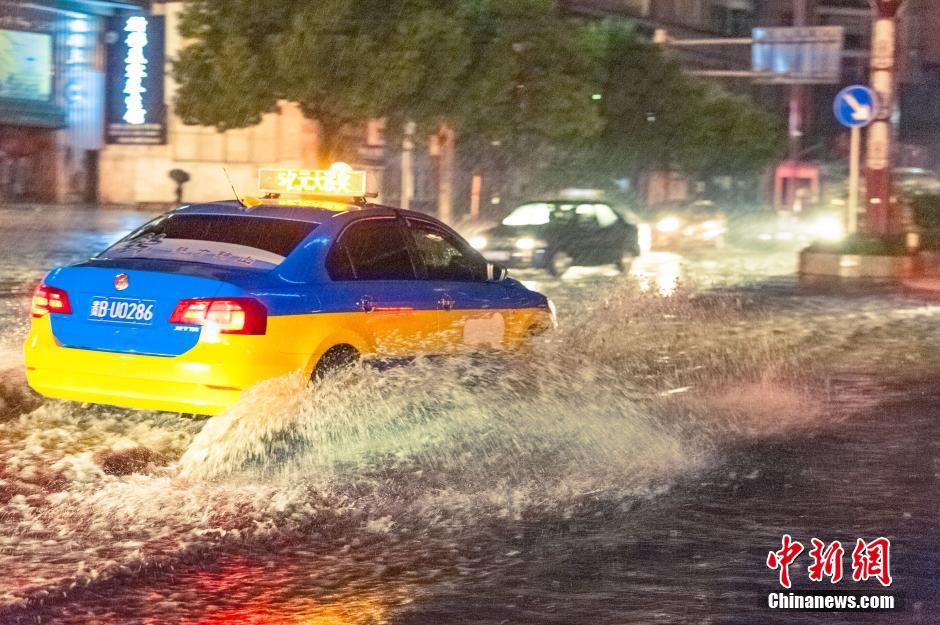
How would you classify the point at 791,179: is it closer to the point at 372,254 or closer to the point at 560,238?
the point at 560,238

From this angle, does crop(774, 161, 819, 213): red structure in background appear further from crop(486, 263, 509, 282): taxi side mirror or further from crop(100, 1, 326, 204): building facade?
crop(486, 263, 509, 282): taxi side mirror

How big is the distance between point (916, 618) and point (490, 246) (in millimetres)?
21290

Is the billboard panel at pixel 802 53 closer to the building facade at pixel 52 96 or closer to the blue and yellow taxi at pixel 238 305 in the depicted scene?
the building facade at pixel 52 96

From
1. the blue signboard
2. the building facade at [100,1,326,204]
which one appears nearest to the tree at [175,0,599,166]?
the blue signboard

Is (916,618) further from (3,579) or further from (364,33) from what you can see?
(364,33)

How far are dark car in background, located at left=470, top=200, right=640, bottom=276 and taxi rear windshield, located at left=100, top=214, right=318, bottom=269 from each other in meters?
16.8

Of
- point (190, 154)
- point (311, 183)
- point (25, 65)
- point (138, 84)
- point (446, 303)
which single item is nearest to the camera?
point (446, 303)

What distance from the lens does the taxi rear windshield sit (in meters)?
9.06

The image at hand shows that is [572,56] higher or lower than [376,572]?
higher

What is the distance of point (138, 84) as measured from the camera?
5116 centimetres

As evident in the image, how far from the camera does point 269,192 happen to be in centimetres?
1057

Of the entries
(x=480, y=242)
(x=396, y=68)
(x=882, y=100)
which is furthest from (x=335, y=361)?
(x=396, y=68)

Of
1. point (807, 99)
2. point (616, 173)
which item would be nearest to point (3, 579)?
point (616, 173)

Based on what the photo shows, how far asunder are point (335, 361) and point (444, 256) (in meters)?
1.87
